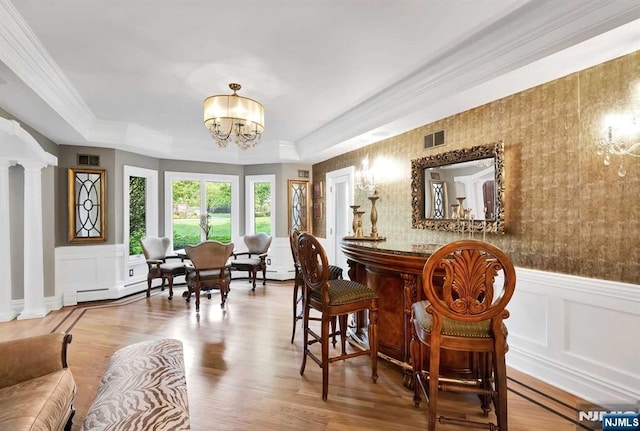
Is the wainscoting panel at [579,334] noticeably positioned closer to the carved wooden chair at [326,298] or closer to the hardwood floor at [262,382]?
the hardwood floor at [262,382]

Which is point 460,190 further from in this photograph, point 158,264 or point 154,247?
point 154,247

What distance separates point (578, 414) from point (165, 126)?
5914 mm

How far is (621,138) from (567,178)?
1.35ft

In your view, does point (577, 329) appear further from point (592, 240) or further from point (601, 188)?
point (601, 188)

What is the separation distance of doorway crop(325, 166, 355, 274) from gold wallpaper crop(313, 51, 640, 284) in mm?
2734

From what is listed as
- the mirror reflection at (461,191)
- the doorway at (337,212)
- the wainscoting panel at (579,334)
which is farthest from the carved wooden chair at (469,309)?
the doorway at (337,212)

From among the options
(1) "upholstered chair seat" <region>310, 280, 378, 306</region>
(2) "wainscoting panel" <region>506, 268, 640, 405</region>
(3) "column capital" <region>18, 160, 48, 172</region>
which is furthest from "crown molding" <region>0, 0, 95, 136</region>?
(2) "wainscoting panel" <region>506, 268, 640, 405</region>

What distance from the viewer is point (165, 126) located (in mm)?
5145

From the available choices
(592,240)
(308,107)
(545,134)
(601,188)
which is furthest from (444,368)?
(308,107)

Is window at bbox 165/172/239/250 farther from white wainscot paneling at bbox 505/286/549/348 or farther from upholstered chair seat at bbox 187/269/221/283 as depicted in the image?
white wainscot paneling at bbox 505/286/549/348

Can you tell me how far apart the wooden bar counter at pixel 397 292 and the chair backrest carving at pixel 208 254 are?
240cm

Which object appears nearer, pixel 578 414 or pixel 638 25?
pixel 638 25

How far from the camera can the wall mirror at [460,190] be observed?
9.78 feet

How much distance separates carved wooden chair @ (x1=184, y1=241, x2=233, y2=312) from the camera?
14.9 feet
